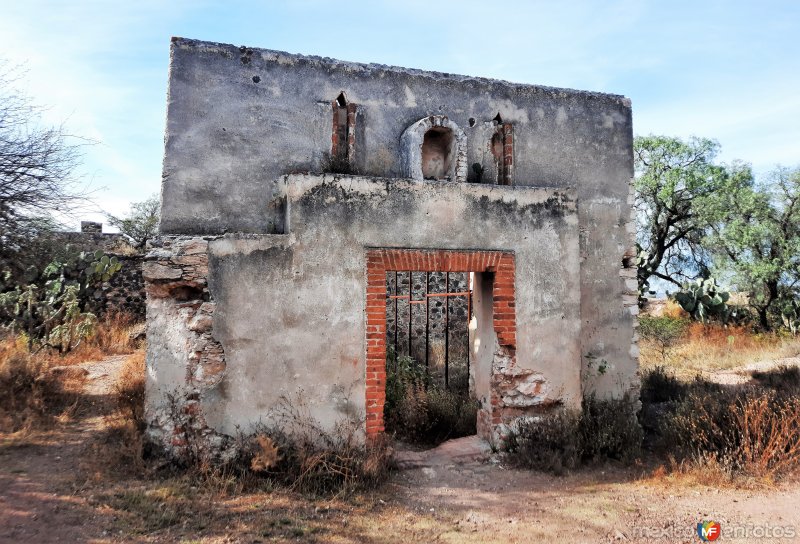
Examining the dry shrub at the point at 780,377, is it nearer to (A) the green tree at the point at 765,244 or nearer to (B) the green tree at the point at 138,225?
(A) the green tree at the point at 765,244

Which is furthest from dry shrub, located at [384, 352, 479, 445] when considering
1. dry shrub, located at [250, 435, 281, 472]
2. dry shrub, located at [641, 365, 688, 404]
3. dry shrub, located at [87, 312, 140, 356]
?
dry shrub, located at [87, 312, 140, 356]

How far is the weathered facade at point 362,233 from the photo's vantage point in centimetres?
562

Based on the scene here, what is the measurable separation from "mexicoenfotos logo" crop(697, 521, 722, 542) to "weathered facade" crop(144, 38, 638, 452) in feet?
7.47

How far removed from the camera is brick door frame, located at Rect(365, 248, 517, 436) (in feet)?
19.6

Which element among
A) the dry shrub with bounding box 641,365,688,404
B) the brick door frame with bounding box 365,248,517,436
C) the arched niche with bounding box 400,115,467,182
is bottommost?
the dry shrub with bounding box 641,365,688,404

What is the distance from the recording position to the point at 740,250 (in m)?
16.1

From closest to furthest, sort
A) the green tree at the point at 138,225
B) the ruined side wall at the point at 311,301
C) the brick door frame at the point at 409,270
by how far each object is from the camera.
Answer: the ruined side wall at the point at 311,301, the brick door frame at the point at 409,270, the green tree at the point at 138,225

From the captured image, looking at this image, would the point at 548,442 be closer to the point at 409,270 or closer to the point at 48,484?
the point at 409,270

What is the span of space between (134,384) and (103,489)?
239 centimetres

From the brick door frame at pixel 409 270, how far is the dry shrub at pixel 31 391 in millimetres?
4109

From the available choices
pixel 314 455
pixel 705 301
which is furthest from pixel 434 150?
pixel 705 301

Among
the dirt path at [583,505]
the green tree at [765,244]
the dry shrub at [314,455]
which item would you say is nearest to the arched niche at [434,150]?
the dry shrub at [314,455]

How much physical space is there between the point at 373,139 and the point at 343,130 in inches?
16.4

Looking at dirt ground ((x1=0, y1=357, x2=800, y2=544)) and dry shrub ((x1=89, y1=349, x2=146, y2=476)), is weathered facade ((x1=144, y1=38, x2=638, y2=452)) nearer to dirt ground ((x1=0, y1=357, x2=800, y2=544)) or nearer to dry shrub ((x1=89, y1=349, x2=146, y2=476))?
dry shrub ((x1=89, y1=349, x2=146, y2=476))
